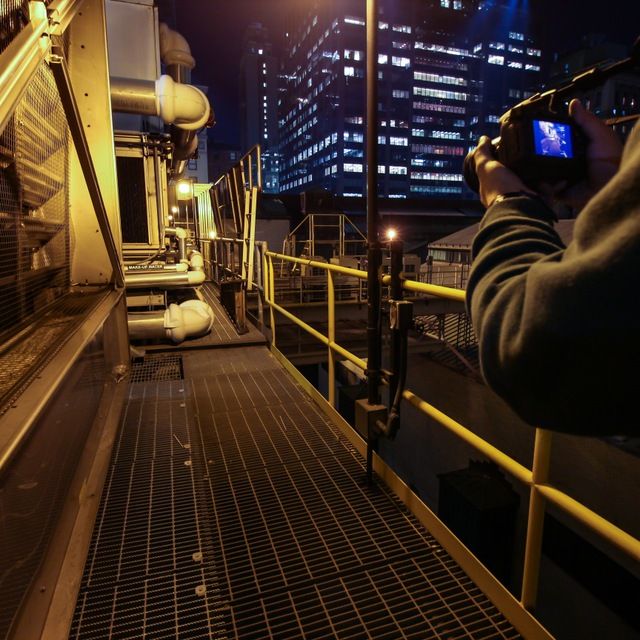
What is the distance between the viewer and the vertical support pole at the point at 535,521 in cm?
174

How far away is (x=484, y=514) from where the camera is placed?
6.34 m

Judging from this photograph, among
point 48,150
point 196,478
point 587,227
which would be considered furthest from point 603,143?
point 48,150

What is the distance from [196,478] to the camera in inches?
116

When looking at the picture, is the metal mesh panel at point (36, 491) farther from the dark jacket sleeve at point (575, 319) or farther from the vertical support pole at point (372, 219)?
the vertical support pole at point (372, 219)

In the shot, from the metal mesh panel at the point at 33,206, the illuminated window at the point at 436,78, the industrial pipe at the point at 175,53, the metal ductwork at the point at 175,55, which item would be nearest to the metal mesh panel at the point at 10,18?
the metal mesh panel at the point at 33,206

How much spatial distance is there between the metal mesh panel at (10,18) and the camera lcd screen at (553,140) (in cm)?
281

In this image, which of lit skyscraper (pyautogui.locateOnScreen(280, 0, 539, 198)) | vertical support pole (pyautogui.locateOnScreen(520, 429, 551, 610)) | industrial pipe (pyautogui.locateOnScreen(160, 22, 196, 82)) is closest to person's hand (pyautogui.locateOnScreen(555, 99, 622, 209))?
vertical support pole (pyautogui.locateOnScreen(520, 429, 551, 610))

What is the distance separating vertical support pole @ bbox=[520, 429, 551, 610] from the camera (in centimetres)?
174

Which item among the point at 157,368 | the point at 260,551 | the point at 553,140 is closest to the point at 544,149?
the point at 553,140

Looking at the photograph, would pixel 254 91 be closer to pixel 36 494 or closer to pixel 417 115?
pixel 417 115

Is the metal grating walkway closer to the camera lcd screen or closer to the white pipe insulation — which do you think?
the camera lcd screen

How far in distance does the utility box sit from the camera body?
6.45 meters

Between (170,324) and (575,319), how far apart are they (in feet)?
18.3

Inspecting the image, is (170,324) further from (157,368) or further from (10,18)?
(10,18)
